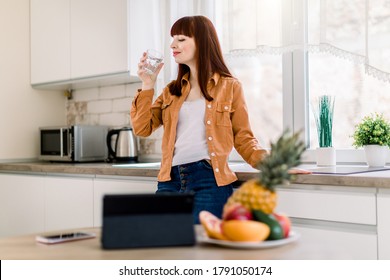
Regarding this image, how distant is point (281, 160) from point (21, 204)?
2.81m

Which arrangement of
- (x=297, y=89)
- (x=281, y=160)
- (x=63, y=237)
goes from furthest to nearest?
1. (x=297, y=89)
2. (x=63, y=237)
3. (x=281, y=160)

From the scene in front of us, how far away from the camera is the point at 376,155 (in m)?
2.41

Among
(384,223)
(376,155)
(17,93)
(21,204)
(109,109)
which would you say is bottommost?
(21,204)

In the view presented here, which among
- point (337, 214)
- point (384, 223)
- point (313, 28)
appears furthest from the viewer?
point (313, 28)

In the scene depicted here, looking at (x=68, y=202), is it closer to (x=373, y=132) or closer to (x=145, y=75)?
(x=145, y=75)

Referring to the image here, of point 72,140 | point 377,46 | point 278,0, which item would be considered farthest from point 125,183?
point 377,46

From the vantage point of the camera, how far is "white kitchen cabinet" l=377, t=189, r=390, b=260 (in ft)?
5.94

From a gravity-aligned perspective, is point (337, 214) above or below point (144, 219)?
below

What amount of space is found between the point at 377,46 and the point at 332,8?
0.32 meters

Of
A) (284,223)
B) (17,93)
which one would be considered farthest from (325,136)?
(17,93)

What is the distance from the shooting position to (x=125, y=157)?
3307mm

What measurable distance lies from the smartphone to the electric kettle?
84.4 inches

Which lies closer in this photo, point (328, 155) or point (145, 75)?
point (145, 75)
